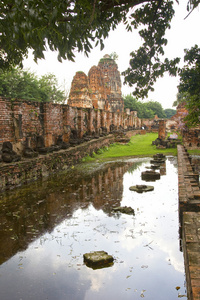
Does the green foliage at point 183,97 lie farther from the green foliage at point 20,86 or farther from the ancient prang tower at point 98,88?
the green foliage at point 20,86

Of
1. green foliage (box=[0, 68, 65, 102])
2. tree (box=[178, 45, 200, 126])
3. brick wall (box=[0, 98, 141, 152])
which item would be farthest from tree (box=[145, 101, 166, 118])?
tree (box=[178, 45, 200, 126])

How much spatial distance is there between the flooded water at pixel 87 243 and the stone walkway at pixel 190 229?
0.29 meters

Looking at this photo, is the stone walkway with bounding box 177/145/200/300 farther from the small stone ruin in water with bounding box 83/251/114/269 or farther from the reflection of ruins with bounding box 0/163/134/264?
the reflection of ruins with bounding box 0/163/134/264

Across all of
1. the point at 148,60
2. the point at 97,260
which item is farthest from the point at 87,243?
the point at 148,60

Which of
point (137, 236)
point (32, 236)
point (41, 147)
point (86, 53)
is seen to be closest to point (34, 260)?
point (32, 236)

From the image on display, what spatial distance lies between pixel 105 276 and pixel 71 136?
37.0ft

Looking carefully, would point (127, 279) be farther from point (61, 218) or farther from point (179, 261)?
point (61, 218)

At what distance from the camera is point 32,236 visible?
4.52 meters

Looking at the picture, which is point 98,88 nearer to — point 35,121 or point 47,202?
point 35,121

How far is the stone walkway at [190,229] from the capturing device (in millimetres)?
2743

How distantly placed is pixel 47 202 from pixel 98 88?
3194cm

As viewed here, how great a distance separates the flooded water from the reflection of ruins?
0.05 feet

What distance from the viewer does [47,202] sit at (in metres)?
6.36

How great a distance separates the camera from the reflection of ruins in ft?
14.9
